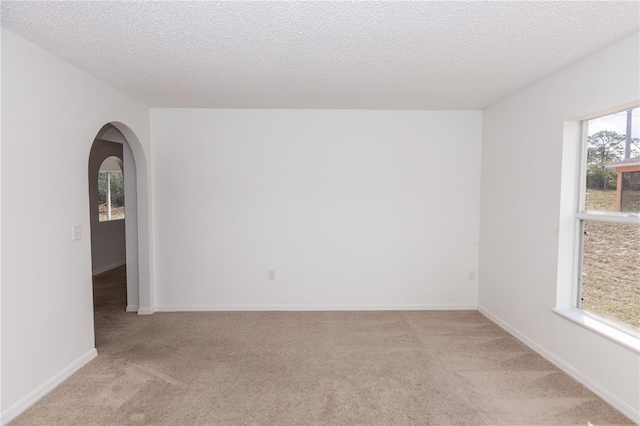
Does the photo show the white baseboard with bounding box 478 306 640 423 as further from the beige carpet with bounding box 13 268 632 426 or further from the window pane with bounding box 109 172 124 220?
the window pane with bounding box 109 172 124 220

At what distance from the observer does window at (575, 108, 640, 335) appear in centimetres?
242

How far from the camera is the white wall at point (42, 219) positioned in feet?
7.25

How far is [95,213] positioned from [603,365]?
7317mm

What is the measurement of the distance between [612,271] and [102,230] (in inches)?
289

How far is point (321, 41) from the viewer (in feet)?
7.64

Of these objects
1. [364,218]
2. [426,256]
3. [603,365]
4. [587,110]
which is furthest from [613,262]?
[364,218]

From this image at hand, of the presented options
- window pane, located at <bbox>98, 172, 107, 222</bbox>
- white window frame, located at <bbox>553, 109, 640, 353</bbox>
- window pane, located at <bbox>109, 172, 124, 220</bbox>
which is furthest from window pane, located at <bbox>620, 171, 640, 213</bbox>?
window pane, located at <bbox>109, 172, 124, 220</bbox>

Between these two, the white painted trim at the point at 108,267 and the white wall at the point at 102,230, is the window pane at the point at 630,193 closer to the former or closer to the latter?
the white wall at the point at 102,230

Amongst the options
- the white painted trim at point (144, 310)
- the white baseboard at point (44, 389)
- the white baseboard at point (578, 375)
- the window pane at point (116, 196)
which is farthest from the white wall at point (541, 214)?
the window pane at point (116, 196)

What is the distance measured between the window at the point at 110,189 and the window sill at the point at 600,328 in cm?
751

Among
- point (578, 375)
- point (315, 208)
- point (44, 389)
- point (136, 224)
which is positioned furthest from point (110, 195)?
point (578, 375)

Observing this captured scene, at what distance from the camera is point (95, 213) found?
6.47m

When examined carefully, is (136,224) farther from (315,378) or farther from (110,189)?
(110,189)

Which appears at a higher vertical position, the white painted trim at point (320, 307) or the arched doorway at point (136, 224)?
the arched doorway at point (136, 224)
